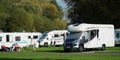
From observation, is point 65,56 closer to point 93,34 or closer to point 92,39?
point 92,39

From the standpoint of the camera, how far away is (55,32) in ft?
190

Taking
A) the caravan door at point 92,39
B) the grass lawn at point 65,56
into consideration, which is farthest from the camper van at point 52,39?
the grass lawn at point 65,56

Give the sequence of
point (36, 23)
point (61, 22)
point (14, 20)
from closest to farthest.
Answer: point (14, 20)
point (36, 23)
point (61, 22)

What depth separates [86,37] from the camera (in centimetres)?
3869

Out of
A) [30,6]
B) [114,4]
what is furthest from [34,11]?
[114,4]

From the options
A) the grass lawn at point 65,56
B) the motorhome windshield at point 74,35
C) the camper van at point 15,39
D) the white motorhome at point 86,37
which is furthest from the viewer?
the camper van at point 15,39

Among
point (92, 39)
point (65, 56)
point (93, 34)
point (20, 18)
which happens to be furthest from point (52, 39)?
point (65, 56)

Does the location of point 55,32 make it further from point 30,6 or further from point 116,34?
point 30,6

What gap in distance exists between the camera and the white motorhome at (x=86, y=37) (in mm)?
38125

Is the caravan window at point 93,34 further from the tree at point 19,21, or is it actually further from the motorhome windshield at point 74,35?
the tree at point 19,21

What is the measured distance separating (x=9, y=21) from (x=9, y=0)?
7988 millimetres

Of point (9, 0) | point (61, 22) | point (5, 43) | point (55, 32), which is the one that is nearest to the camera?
point (5, 43)

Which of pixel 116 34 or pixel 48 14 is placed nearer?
pixel 116 34

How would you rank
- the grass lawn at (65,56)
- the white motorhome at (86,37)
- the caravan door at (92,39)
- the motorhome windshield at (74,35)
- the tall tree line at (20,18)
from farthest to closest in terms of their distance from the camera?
the tall tree line at (20,18) < the caravan door at (92,39) < the motorhome windshield at (74,35) < the white motorhome at (86,37) < the grass lawn at (65,56)
